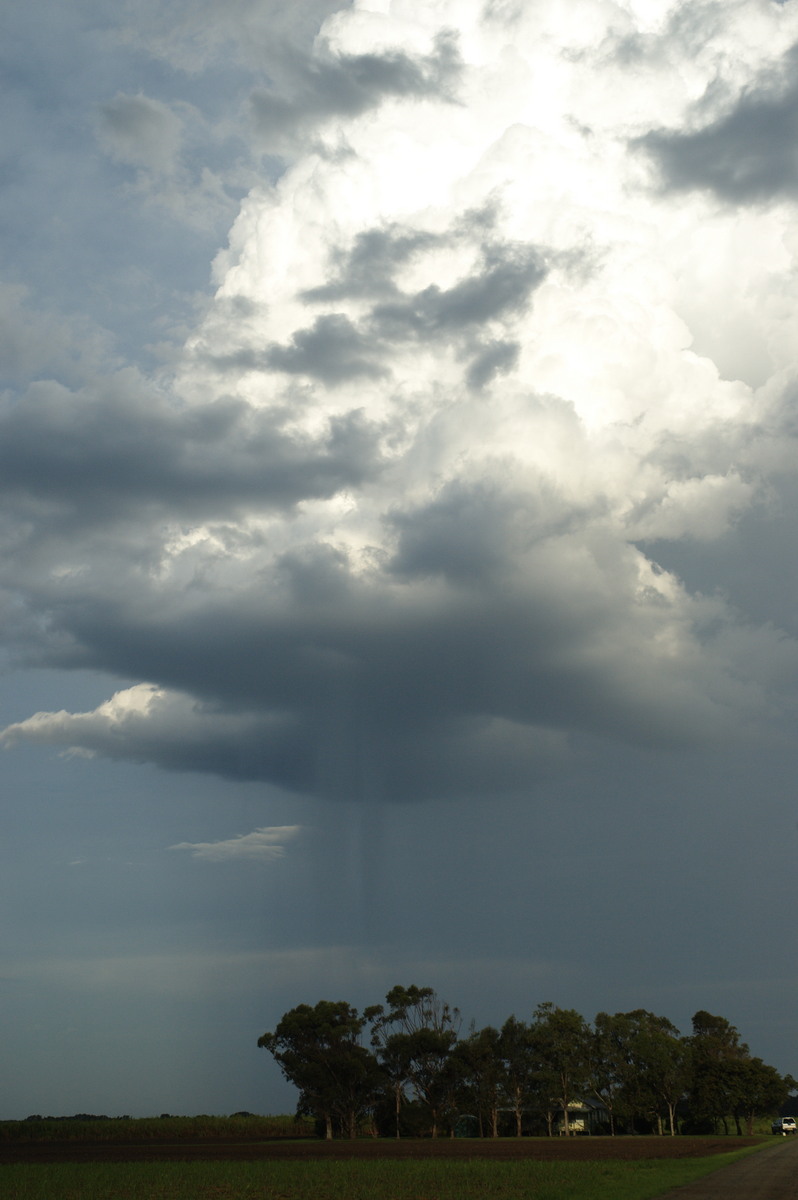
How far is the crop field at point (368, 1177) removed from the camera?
4169 centimetres

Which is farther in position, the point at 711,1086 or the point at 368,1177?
the point at 711,1086

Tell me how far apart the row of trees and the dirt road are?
7369 cm

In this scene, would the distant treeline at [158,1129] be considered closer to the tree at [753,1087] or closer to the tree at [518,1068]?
the tree at [518,1068]

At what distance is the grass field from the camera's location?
135 ft

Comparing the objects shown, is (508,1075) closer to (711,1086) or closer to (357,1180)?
(711,1086)

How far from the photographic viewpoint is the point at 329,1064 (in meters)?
120

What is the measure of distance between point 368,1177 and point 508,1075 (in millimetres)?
85488

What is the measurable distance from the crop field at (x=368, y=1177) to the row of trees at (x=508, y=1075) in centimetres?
4831

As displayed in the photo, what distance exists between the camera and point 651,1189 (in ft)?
130

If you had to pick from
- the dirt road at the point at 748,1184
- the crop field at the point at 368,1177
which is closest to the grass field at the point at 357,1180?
the crop field at the point at 368,1177

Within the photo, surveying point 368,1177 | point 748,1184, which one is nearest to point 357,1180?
point 368,1177

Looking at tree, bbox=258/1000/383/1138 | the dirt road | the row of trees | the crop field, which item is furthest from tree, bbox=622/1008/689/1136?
the dirt road

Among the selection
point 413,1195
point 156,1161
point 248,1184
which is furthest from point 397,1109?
point 413,1195

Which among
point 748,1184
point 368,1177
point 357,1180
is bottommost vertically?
point 368,1177
